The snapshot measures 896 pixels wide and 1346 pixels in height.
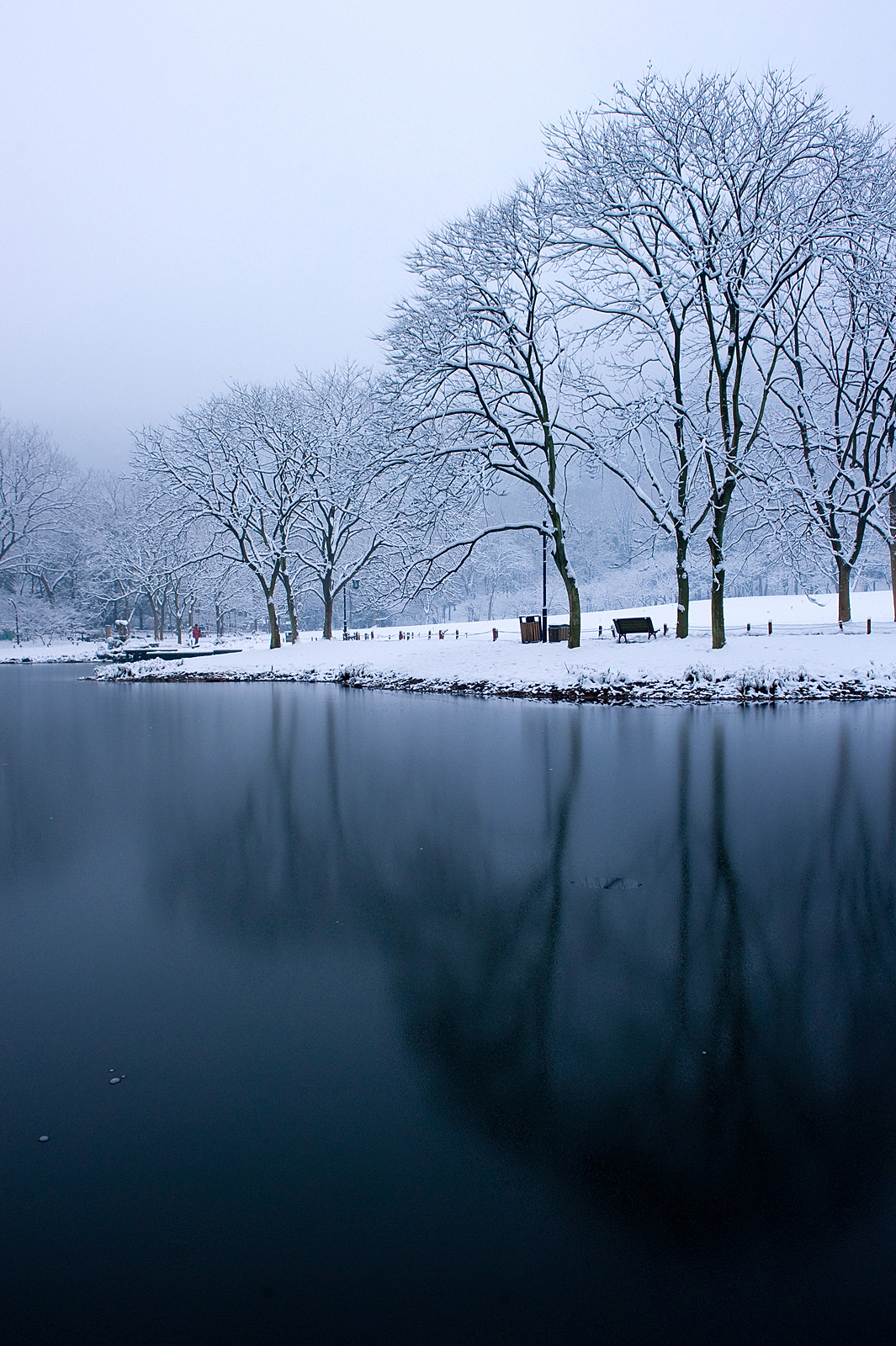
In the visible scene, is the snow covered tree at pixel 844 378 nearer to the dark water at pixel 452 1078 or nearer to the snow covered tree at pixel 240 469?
the dark water at pixel 452 1078

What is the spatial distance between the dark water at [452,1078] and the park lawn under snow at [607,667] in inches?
521

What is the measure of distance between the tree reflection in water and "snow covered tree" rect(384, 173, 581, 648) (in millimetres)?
16774

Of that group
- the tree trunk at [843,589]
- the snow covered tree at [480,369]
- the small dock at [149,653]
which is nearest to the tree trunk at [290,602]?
the small dock at [149,653]

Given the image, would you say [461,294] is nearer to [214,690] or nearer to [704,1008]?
[214,690]

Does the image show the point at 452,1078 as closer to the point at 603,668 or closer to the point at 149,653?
the point at 603,668

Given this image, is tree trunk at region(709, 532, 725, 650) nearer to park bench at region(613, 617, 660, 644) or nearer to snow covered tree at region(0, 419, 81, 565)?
park bench at region(613, 617, 660, 644)

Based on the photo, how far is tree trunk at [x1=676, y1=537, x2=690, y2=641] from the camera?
2631 cm

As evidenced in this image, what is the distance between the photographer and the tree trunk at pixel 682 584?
26.3m

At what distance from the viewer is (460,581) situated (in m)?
84.8

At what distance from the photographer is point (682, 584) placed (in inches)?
1065

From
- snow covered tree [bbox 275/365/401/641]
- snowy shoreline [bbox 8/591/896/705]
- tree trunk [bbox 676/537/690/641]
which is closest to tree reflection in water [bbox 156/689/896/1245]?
snowy shoreline [bbox 8/591/896/705]

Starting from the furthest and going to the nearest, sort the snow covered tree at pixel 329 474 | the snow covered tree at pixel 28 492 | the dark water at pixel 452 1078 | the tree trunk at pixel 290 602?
the snow covered tree at pixel 28 492 < the tree trunk at pixel 290 602 < the snow covered tree at pixel 329 474 < the dark water at pixel 452 1078

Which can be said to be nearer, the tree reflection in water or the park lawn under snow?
the tree reflection in water

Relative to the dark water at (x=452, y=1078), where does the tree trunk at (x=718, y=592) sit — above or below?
above
